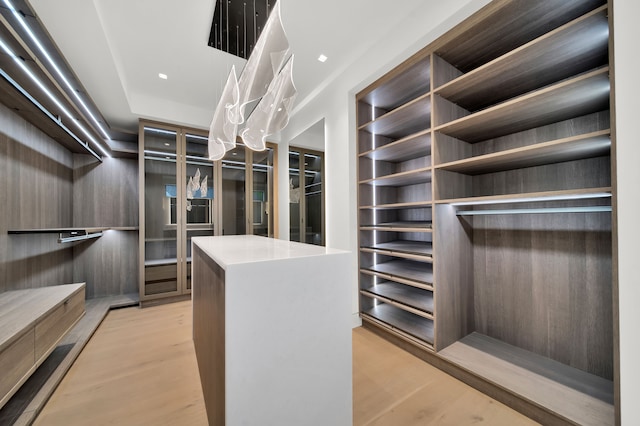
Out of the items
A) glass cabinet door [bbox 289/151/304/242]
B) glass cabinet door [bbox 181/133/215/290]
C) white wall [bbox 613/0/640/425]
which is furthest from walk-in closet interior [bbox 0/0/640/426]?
glass cabinet door [bbox 289/151/304/242]

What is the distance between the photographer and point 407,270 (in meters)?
2.46

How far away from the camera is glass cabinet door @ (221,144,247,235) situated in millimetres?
4105

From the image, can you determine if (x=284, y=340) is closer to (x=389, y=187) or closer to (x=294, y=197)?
(x=389, y=187)

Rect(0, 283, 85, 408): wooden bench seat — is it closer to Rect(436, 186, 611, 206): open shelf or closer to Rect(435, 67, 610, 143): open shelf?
Rect(436, 186, 611, 206): open shelf

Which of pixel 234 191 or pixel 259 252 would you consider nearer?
pixel 259 252

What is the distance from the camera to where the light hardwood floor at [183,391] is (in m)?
1.49

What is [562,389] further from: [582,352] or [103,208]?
[103,208]

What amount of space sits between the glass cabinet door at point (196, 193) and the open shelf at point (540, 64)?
3.46 m

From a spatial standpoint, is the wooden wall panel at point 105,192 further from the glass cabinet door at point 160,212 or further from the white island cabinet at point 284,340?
the white island cabinet at point 284,340

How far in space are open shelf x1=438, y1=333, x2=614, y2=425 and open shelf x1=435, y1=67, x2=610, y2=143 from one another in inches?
68.2

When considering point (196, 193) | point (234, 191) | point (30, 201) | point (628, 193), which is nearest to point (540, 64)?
point (628, 193)

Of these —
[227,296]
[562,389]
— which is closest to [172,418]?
[227,296]

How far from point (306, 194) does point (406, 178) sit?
2.01 meters

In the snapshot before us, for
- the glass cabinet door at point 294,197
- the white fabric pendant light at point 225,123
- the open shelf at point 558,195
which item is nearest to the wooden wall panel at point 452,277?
the open shelf at point 558,195
